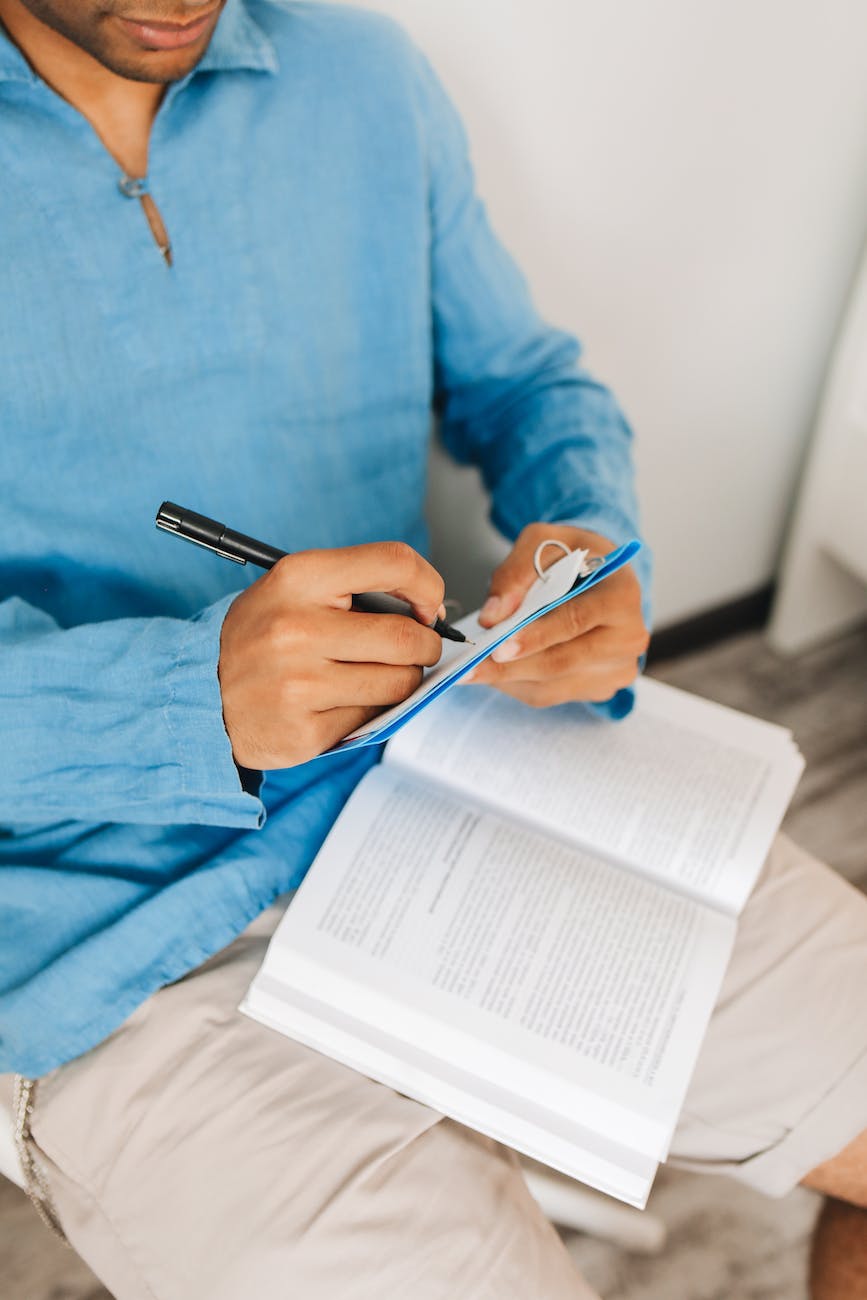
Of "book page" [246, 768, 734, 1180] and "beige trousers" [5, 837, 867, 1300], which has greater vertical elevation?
"book page" [246, 768, 734, 1180]

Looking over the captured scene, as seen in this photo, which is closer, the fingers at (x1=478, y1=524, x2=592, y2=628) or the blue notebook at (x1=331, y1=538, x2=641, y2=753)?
the blue notebook at (x1=331, y1=538, x2=641, y2=753)

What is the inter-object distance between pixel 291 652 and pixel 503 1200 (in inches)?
15.9

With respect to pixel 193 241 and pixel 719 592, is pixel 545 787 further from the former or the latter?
pixel 719 592

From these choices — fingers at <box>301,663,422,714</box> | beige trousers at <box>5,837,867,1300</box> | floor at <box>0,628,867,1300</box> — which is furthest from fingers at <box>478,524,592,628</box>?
floor at <box>0,628,867,1300</box>

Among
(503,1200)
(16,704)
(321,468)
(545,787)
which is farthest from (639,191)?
(503,1200)

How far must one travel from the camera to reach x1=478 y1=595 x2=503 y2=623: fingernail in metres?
0.76

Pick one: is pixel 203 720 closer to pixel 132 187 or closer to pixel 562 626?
pixel 562 626

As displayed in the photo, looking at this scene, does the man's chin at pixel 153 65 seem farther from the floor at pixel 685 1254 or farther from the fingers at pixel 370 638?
the floor at pixel 685 1254

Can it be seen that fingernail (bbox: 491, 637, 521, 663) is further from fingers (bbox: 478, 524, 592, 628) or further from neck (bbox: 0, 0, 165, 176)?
neck (bbox: 0, 0, 165, 176)

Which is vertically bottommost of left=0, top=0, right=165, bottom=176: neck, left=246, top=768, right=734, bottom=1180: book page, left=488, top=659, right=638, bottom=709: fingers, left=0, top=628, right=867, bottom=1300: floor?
left=0, top=628, right=867, bottom=1300: floor

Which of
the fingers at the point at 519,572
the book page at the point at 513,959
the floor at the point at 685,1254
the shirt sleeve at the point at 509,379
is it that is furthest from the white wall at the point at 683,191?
the floor at the point at 685,1254

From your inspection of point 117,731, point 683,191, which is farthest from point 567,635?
point 683,191

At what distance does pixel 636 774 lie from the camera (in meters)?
0.87

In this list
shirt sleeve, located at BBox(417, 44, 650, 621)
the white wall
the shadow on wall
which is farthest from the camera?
the shadow on wall
